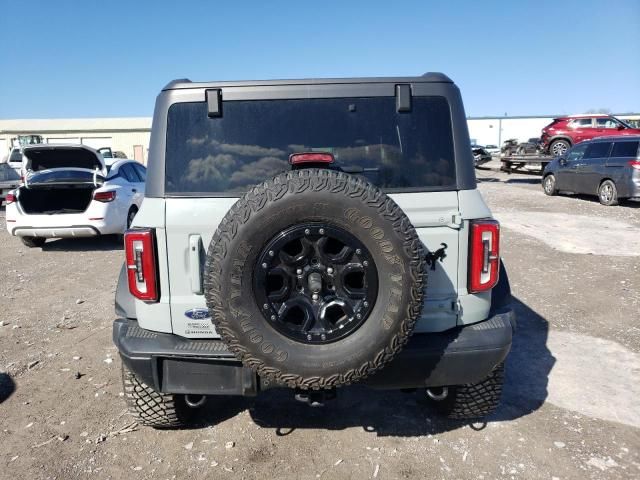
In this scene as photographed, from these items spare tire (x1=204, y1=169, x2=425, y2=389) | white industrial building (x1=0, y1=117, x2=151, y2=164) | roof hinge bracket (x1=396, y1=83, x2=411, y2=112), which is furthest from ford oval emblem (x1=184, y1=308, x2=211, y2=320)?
white industrial building (x1=0, y1=117, x2=151, y2=164)

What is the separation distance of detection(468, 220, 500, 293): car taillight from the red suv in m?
20.0

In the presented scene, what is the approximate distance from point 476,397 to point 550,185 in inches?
559

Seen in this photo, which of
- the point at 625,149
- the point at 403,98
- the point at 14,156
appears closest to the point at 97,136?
the point at 14,156

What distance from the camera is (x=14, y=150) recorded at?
1725 cm

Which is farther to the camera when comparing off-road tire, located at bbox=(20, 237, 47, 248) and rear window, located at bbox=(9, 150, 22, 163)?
rear window, located at bbox=(9, 150, 22, 163)

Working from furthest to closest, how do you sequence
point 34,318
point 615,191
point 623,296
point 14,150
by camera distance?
point 14,150
point 615,191
point 623,296
point 34,318

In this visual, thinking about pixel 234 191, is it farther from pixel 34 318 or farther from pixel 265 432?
pixel 34 318

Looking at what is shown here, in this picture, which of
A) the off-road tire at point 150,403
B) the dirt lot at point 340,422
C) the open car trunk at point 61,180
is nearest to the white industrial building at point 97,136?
the open car trunk at point 61,180

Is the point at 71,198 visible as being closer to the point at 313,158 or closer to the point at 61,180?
the point at 61,180

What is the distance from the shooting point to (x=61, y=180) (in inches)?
332

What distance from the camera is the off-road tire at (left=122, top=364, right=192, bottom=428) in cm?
288

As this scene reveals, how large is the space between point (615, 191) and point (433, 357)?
12.5 m

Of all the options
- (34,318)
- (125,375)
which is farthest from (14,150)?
(125,375)

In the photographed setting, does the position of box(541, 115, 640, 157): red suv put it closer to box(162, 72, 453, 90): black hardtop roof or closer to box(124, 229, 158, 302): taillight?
box(162, 72, 453, 90): black hardtop roof
